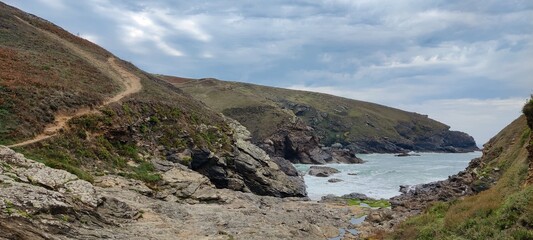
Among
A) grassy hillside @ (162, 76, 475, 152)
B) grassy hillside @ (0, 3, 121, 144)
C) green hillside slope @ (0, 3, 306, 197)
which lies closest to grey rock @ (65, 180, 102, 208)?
green hillside slope @ (0, 3, 306, 197)

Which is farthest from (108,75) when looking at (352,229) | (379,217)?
(379,217)

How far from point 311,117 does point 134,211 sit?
156233mm

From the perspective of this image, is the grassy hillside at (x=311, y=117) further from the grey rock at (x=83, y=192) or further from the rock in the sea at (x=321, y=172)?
the grey rock at (x=83, y=192)

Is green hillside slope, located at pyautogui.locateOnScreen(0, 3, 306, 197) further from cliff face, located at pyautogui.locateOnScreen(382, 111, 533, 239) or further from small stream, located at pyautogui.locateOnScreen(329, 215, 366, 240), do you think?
cliff face, located at pyautogui.locateOnScreen(382, 111, 533, 239)

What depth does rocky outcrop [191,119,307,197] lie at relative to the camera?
142 ft

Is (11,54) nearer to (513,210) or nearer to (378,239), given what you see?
(378,239)

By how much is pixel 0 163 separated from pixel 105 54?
2191 inches

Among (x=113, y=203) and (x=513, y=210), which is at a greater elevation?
(x=513, y=210)


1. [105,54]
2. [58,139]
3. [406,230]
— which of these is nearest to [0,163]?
[58,139]

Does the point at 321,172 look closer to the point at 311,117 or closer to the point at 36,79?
the point at 36,79

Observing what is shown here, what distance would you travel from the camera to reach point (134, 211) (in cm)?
2355

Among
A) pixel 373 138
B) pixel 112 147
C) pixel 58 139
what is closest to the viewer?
pixel 58 139

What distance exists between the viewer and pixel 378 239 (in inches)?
1029

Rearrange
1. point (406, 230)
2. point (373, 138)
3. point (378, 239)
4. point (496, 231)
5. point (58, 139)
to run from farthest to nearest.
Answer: point (373, 138) → point (58, 139) → point (378, 239) → point (406, 230) → point (496, 231)
